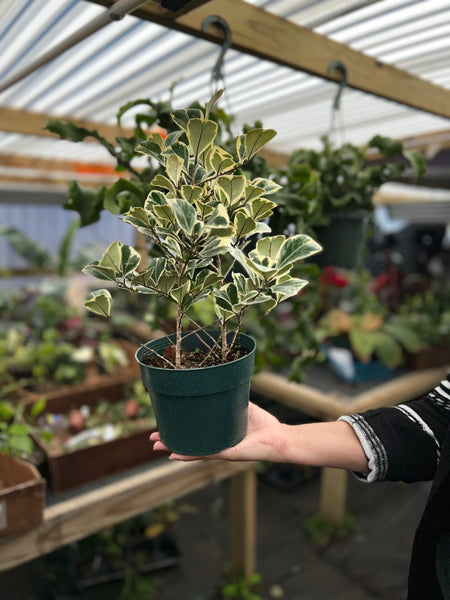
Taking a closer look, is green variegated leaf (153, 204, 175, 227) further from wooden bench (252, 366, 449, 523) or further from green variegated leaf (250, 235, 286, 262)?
wooden bench (252, 366, 449, 523)

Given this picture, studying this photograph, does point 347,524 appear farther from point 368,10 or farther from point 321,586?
point 368,10

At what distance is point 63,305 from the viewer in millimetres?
2846

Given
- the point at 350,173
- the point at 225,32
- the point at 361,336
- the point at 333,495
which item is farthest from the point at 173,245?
the point at 333,495

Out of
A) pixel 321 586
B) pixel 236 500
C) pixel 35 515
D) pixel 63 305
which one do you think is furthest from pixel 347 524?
pixel 63 305

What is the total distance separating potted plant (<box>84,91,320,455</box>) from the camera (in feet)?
1.89

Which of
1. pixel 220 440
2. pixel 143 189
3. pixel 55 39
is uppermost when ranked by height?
pixel 55 39

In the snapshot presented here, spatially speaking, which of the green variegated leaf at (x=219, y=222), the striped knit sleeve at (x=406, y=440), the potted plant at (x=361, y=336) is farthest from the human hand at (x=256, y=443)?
the potted plant at (x=361, y=336)

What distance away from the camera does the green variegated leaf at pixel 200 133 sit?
558mm

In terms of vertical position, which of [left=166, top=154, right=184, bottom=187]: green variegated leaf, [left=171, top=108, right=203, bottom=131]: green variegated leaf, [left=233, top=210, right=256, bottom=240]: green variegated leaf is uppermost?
[left=171, top=108, right=203, bottom=131]: green variegated leaf

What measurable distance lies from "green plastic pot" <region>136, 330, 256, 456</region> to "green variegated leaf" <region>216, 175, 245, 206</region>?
225 mm

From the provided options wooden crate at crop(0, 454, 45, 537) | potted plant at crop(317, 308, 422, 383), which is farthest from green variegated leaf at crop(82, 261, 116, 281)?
potted plant at crop(317, 308, 422, 383)

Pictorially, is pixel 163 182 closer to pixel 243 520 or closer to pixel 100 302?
pixel 100 302

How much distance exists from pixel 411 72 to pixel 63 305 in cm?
227

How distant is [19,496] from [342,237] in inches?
44.4
